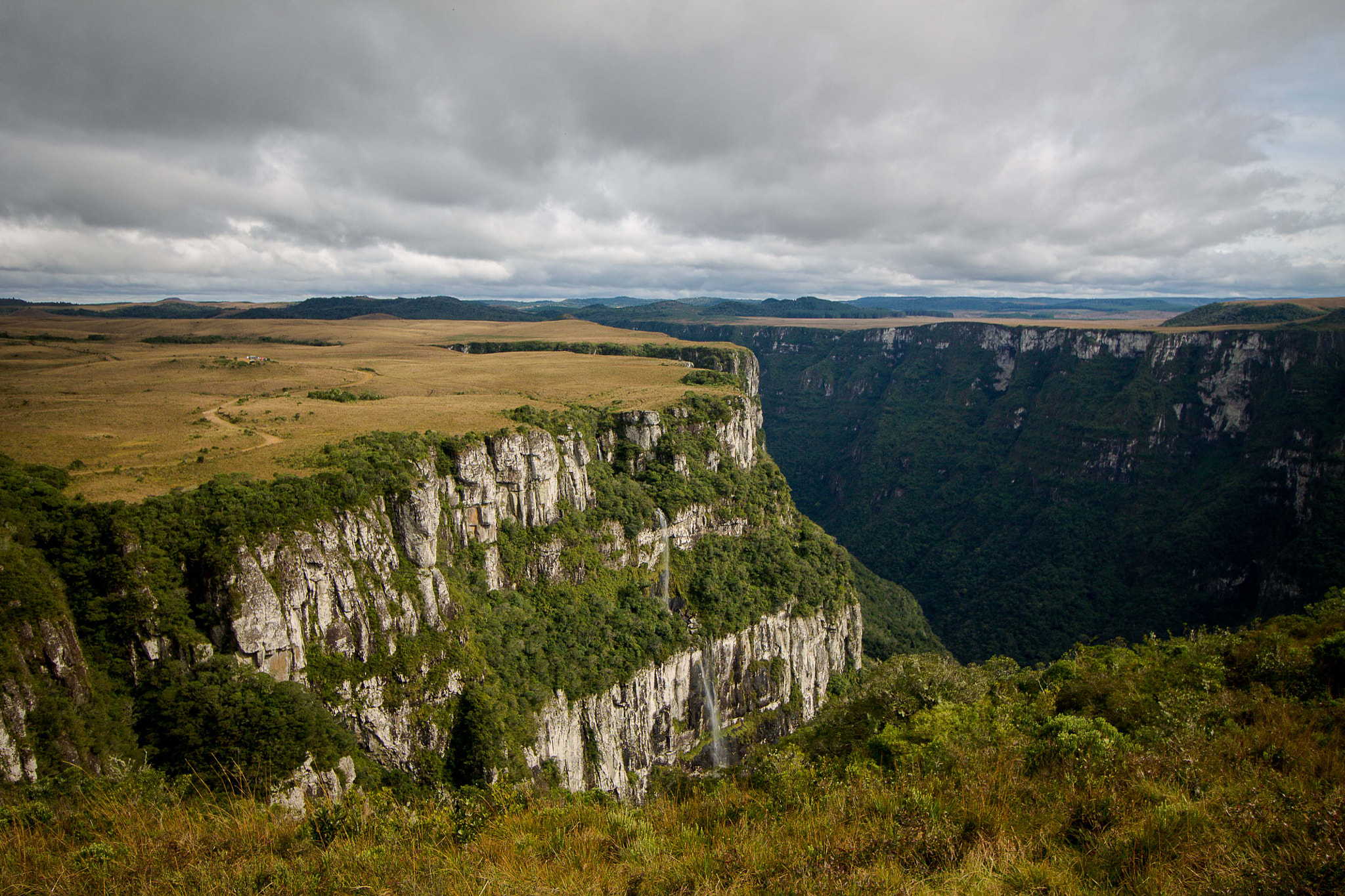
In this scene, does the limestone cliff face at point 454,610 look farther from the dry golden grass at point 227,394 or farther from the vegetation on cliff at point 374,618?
the dry golden grass at point 227,394

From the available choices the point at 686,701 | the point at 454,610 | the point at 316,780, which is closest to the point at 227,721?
the point at 316,780

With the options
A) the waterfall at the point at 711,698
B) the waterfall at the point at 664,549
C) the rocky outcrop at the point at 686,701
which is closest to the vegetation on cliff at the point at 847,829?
the rocky outcrop at the point at 686,701

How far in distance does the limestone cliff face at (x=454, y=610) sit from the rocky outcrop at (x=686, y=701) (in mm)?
184

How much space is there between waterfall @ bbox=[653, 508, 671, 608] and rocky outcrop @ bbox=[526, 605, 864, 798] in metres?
8.06

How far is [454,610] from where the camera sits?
48062 mm

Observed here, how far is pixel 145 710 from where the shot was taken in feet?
108

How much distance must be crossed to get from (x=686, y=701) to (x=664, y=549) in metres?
17.1

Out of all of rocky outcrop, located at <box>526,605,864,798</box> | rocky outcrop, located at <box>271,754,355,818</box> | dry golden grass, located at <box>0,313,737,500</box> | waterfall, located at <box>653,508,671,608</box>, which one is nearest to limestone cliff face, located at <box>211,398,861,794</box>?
rocky outcrop, located at <box>526,605,864,798</box>

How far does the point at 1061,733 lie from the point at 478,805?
1397 cm

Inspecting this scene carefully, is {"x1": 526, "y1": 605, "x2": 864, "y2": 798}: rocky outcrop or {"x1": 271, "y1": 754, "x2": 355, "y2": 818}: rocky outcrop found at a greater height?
{"x1": 271, "y1": 754, "x2": 355, "y2": 818}: rocky outcrop

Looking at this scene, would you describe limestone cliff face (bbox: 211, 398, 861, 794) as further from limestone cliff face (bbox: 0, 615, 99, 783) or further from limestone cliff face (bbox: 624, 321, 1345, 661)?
limestone cliff face (bbox: 624, 321, 1345, 661)

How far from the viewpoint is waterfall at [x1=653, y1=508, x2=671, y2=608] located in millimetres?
69188

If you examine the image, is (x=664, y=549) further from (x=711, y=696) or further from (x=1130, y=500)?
(x=1130, y=500)

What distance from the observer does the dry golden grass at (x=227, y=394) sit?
137 feet
